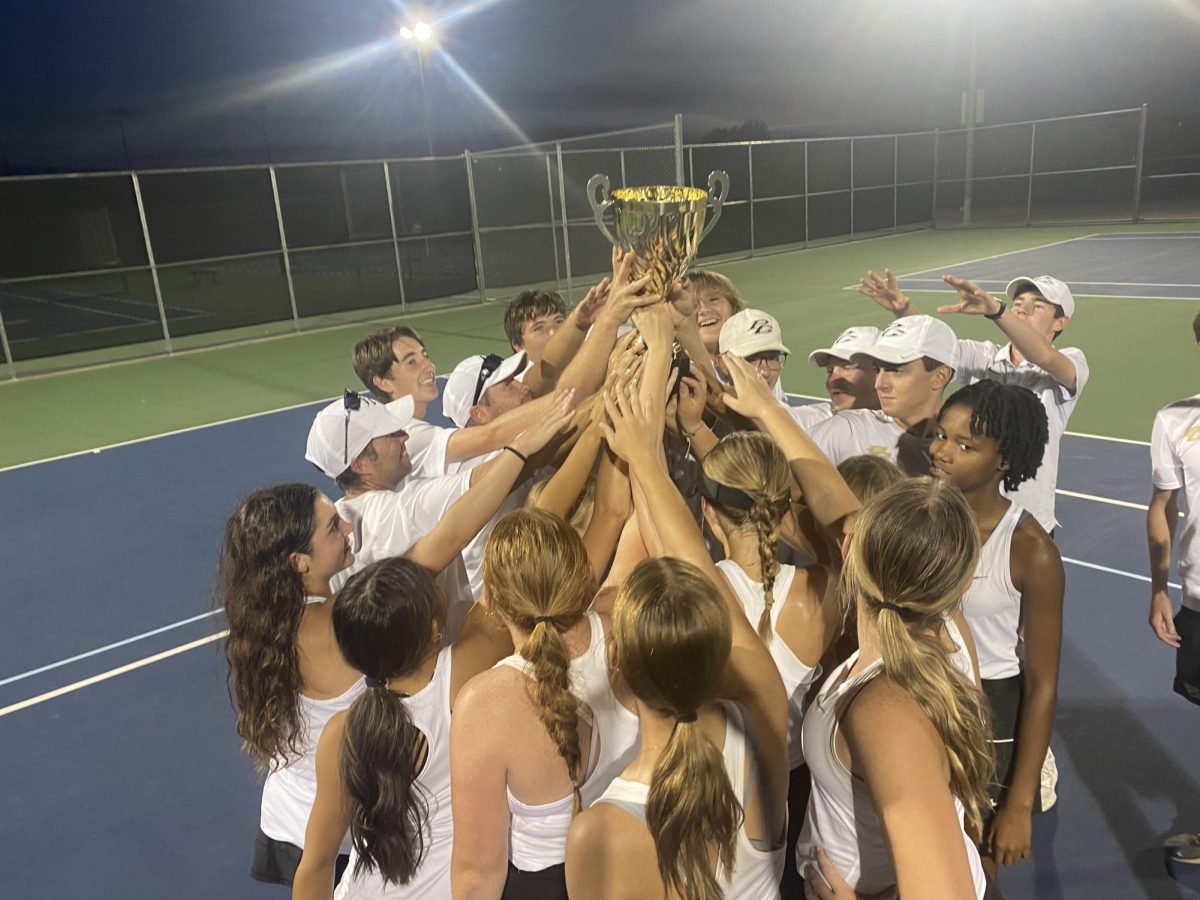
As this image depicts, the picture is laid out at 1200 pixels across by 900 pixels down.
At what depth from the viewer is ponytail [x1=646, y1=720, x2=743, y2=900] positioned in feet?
5.50

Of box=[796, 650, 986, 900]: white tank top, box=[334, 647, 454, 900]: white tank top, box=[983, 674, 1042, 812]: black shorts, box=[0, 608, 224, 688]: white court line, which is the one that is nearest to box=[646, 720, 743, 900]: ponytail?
box=[796, 650, 986, 900]: white tank top

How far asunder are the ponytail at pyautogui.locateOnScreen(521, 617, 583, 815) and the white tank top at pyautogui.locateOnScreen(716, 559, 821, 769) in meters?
→ 0.67

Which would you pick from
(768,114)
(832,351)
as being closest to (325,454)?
(832,351)

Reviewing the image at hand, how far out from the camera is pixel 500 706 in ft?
6.35

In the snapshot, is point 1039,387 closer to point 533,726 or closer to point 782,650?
point 782,650

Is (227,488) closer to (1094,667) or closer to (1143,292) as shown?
(1094,667)

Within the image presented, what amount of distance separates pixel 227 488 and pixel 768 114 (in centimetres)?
4225

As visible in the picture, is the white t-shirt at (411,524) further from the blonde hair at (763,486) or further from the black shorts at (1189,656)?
the black shorts at (1189,656)

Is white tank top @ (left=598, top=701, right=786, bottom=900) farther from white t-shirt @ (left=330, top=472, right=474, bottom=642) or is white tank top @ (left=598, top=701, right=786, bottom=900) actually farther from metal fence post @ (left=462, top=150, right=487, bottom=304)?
metal fence post @ (left=462, top=150, right=487, bottom=304)

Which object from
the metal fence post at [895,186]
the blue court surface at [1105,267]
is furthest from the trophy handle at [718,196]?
the metal fence post at [895,186]

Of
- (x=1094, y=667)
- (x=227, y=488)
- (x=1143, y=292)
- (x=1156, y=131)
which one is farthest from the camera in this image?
(x=1156, y=131)

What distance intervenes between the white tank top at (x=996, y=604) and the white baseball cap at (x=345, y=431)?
89.7 inches

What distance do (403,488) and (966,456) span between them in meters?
2.07

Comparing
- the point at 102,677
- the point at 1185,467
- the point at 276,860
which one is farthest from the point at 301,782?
the point at 1185,467
